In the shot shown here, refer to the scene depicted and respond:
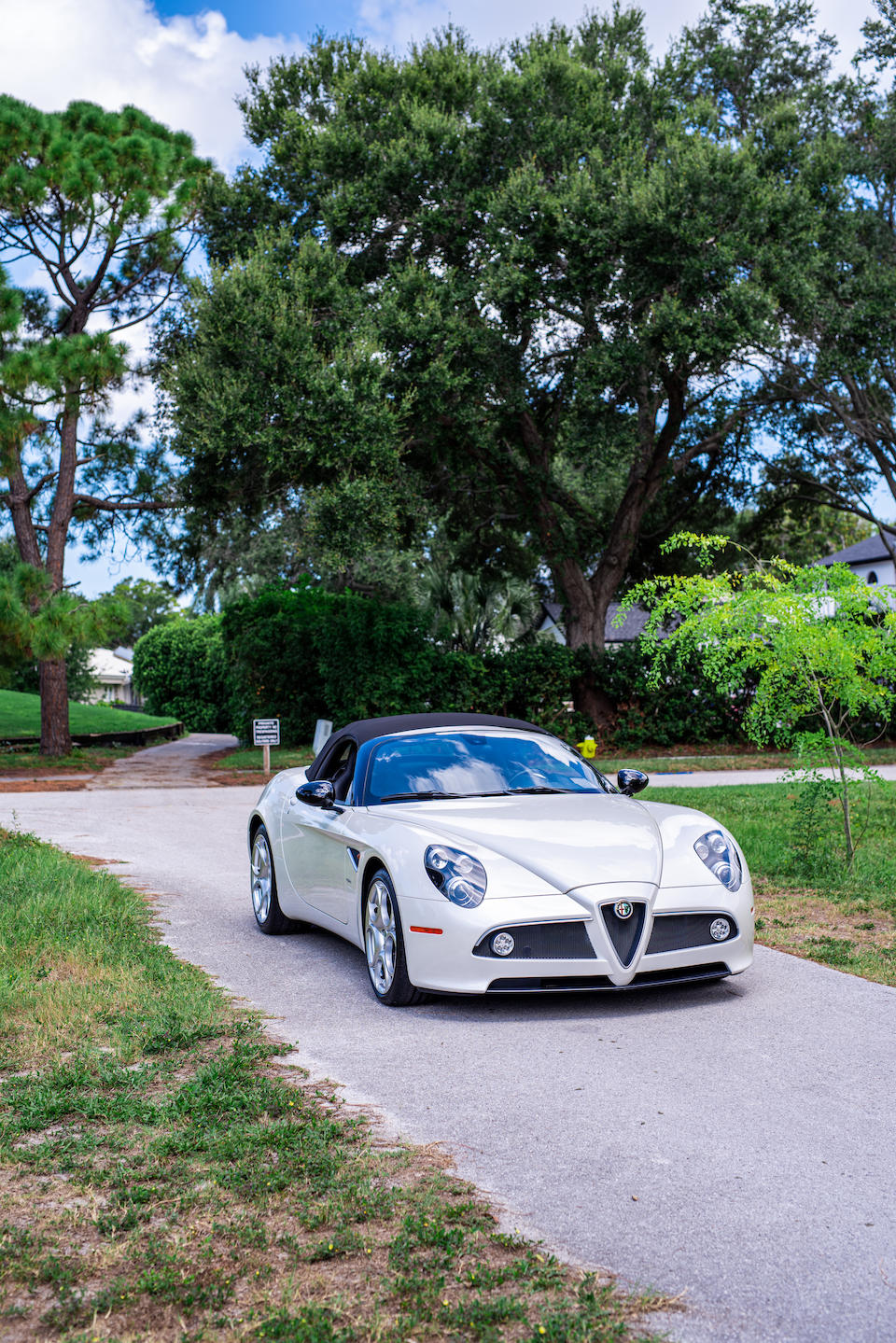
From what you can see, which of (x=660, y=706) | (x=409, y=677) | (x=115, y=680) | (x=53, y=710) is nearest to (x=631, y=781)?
(x=409, y=677)

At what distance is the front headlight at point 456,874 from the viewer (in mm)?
5566

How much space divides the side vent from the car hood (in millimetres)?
141

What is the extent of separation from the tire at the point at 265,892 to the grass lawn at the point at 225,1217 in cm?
249

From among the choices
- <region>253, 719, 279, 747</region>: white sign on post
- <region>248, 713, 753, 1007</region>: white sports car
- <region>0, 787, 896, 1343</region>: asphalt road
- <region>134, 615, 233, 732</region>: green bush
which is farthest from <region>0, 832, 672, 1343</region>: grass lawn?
<region>134, 615, 233, 732</region>: green bush

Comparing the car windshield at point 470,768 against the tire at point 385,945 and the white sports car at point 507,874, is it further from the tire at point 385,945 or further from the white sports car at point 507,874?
the tire at point 385,945

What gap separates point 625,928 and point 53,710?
77.5 ft

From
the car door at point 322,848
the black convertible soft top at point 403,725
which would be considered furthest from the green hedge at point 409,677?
the car door at point 322,848

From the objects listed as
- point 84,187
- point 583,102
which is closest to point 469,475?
point 583,102

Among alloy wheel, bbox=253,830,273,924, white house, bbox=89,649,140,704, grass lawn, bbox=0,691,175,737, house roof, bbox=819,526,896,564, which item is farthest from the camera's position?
white house, bbox=89,649,140,704

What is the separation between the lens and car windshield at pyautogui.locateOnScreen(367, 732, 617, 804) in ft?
22.6

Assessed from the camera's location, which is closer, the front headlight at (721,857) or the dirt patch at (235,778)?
the front headlight at (721,857)

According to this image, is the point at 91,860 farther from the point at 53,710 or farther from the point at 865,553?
the point at 865,553

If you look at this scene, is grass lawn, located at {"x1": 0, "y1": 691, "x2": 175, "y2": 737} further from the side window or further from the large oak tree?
the side window

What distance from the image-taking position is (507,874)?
222 inches
